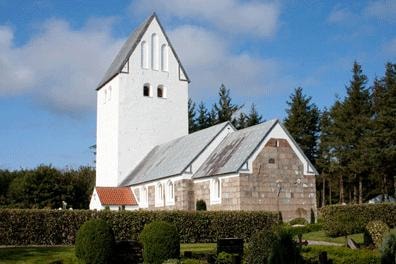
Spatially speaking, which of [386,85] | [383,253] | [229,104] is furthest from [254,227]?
[229,104]

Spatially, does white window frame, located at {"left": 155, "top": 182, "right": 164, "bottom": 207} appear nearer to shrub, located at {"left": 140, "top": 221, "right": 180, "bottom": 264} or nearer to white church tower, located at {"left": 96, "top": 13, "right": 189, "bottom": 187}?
white church tower, located at {"left": 96, "top": 13, "right": 189, "bottom": 187}

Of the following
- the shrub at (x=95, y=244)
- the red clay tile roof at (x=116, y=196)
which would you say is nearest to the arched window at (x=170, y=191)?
Answer: the red clay tile roof at (x=116, y=196)

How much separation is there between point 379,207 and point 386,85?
2115cm

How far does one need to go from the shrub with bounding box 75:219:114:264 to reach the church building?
12997 millimetres

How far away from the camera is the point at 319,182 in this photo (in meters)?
58.2

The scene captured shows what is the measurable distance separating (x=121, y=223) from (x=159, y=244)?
25.3ft

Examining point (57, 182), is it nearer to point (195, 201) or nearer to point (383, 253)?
point (195, 201)

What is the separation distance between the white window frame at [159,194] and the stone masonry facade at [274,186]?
5.06 meters

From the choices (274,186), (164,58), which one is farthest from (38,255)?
(164,58)

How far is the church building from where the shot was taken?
1213 inches

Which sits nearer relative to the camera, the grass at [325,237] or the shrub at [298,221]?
the grass at [325,237]

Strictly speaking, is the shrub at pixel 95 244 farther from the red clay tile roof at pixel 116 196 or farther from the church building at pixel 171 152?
the red clay tile roof at pixel 116 196

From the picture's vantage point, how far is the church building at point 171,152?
101 ft

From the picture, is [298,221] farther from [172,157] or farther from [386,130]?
[386,130]
